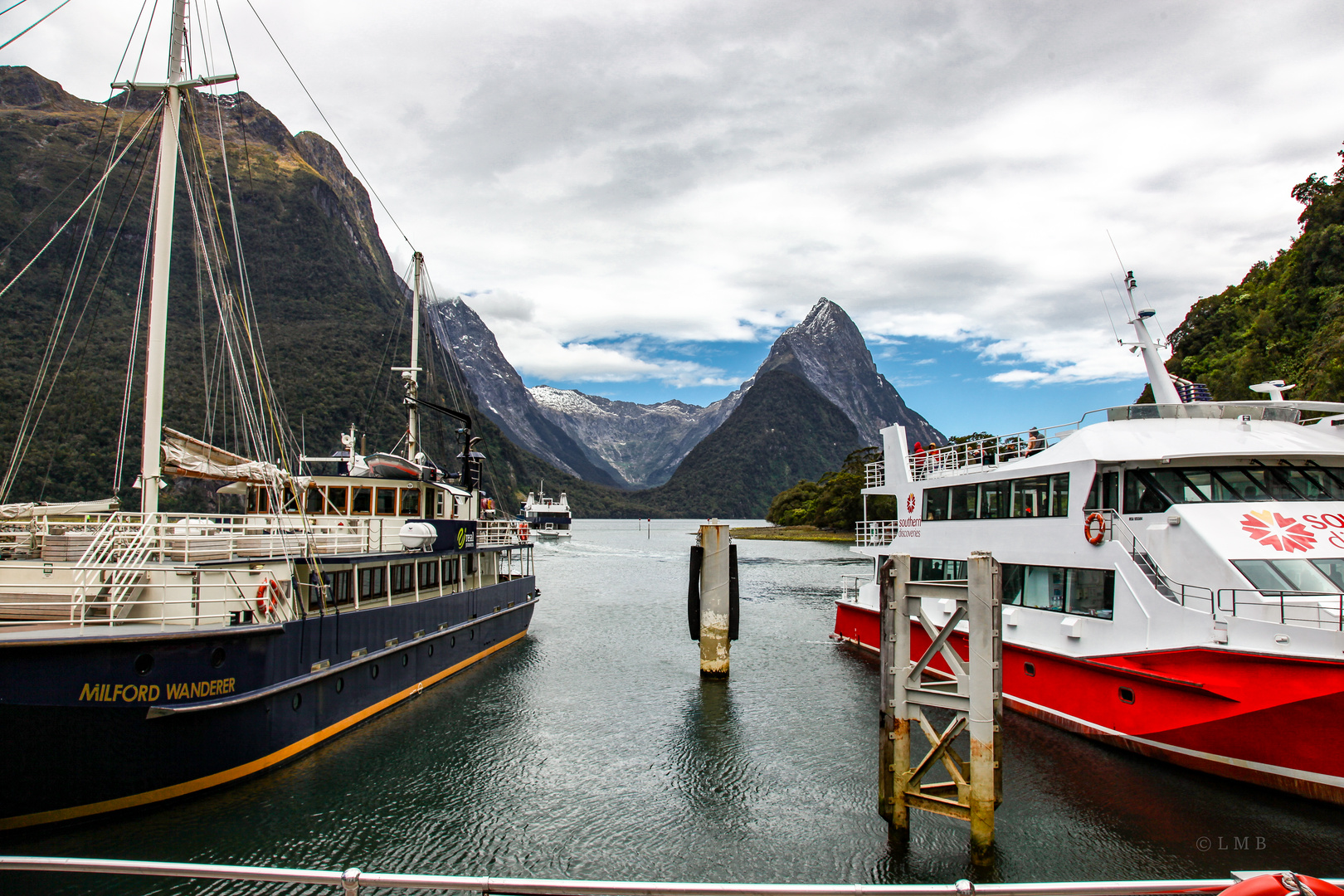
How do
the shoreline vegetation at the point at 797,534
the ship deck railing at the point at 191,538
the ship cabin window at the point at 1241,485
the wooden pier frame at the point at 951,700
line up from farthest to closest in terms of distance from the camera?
the shoreline vegetation at the point at 797,534 → the ship cabin window at the point at 1241,485 → the ship deck railing at the point at 191,538 → the wooden pier frame at the point at 951,700

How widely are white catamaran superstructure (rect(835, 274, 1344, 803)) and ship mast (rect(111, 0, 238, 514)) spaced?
1471 cm

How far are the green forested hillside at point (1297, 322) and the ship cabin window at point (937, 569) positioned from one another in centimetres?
3136

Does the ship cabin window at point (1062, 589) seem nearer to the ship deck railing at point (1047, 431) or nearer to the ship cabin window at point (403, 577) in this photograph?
the ship deck railing at point (1047, 431)

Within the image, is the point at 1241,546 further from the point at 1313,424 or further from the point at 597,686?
the point at 597,686

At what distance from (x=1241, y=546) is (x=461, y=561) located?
21191mm

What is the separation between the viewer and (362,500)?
2067 cm

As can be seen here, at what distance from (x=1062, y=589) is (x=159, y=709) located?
17643 millimetres

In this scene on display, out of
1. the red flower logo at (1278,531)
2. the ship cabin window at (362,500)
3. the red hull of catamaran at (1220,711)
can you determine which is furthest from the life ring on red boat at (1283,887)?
the ship cabin window at (362,500)

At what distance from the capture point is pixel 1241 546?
42.9 ft

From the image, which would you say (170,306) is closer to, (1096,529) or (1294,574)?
(1096,529)

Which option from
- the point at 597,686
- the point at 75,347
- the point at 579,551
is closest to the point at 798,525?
the point at 579,551

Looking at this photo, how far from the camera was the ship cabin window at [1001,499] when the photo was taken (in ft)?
55.3

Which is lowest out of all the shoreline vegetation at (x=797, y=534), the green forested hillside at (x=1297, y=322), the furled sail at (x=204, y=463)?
the shoreline vegetation at (x=797, y=534)

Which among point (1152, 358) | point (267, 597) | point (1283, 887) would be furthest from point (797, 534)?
point (1283, 887)
